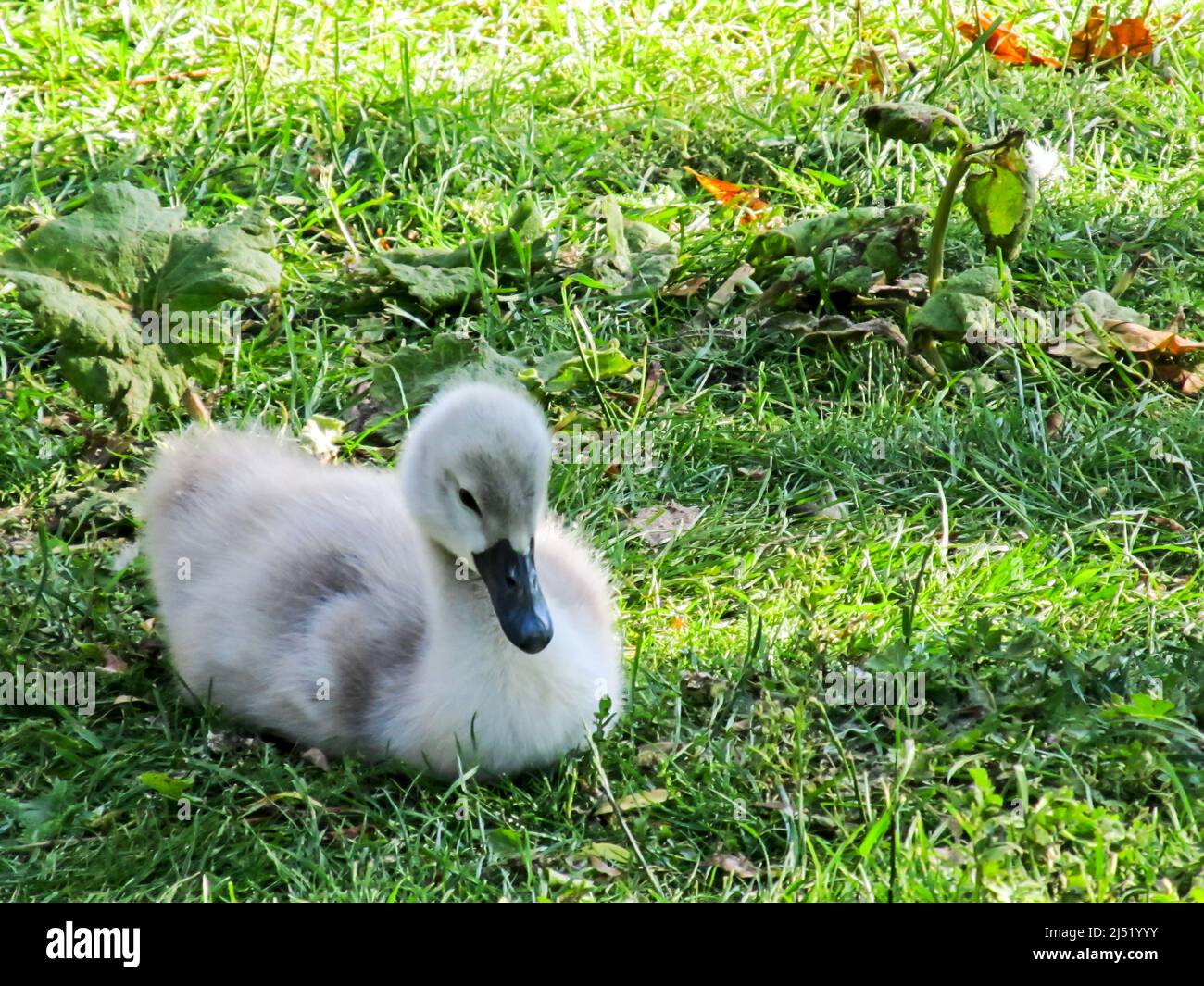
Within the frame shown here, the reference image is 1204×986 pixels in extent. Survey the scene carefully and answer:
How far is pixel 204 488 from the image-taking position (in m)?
4.03

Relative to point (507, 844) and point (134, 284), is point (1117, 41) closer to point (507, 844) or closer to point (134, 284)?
point (134, 284)

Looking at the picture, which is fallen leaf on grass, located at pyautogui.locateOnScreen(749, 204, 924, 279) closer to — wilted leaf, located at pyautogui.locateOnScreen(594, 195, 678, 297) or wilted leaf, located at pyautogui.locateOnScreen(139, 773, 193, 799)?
wilted leaf, located at pyautogui.locateOnScreen(594, 195, 678, 297)

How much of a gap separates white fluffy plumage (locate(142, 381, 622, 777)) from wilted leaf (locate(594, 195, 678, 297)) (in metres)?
1.35

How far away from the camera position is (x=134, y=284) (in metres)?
4.47

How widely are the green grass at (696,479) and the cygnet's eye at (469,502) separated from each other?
23.2 inches

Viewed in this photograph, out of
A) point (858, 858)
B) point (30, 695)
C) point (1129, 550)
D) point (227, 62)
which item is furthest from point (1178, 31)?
point (30, 695)

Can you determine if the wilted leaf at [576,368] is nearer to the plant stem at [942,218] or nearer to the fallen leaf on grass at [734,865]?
the plant stem at [942,218]

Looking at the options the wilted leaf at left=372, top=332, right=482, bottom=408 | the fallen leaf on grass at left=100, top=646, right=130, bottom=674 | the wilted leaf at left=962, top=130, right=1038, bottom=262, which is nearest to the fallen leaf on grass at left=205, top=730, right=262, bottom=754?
the fallen leaf on grass at left=100, top=646, right=130, bottom=674

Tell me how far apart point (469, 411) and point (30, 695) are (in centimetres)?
129

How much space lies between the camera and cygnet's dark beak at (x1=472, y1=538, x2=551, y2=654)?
327 cm

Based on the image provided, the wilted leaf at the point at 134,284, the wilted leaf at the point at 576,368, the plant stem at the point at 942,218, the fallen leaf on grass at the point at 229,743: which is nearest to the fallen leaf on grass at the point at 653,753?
the fallen leaf on grass at the point at 229,743

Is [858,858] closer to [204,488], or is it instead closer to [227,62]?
[204,488]

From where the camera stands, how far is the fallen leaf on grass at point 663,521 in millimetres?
4336

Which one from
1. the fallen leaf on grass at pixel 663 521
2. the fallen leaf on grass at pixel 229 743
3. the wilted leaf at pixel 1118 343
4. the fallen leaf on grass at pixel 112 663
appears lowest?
the fallen leaf on grass at pixel 112 663
